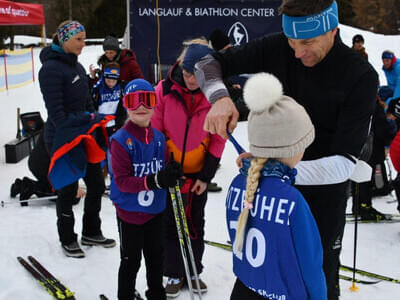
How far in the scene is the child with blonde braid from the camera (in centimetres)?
168

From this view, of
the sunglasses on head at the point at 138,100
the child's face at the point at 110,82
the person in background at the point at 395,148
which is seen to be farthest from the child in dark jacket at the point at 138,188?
the person in background at the point at 395,148

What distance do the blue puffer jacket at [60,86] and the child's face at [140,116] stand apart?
117cm

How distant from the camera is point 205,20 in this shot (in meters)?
8.93

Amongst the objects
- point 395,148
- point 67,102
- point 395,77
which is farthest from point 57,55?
point 395,77

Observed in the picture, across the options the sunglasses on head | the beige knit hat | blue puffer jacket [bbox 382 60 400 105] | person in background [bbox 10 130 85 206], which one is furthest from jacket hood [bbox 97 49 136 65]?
blue puffer jacket [bbox 382 60 400 105]

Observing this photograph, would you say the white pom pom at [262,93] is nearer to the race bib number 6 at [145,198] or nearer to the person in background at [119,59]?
the race bib number 6 at [145,198]

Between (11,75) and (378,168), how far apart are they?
42.9ft

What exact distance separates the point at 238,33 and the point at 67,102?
227 inches

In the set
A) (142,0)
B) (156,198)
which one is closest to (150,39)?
(142,0)

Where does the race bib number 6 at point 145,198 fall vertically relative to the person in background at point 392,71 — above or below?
below

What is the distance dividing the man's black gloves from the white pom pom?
1208 millimetres

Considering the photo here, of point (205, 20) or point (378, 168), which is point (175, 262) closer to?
point (378, 168)

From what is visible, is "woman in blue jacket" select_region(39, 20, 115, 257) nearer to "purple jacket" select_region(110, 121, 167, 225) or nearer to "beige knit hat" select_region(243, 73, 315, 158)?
"purple jacket" select_region(110, 121, 167, 225)

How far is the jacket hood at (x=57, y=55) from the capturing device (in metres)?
3.95
